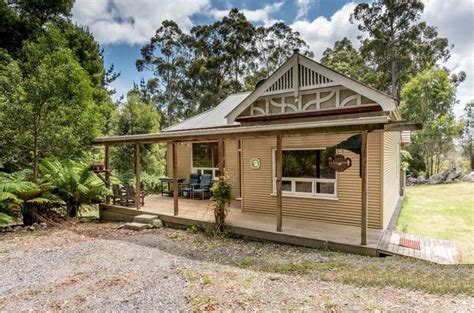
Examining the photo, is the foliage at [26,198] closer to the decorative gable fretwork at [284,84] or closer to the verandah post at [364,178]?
the decorative gable fretwork at [284,84]

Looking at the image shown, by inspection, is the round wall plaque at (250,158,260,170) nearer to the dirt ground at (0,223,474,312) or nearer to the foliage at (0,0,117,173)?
the dirt ground at (0,223,474,312)

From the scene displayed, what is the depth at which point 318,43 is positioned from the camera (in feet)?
105

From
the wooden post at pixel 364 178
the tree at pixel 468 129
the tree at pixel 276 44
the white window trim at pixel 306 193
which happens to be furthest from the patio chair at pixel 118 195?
the tree at pixel 468 129

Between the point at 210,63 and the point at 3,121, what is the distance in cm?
2068

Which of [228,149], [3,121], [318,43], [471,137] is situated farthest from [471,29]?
[3,121]

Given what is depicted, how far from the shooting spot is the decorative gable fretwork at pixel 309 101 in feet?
24.9

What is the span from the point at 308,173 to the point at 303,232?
1.82 m

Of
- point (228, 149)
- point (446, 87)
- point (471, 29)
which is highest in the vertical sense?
point (471, 29)

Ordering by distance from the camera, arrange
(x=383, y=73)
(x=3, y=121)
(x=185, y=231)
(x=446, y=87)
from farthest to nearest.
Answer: (x=383, y=73)
(x=446, y=87)
(x=3, y=121)
(x=185, y=231)

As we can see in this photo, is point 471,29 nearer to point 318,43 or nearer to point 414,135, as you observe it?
point 414,135

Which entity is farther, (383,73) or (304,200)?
(383,73)

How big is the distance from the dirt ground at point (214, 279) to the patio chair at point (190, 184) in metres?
4.84

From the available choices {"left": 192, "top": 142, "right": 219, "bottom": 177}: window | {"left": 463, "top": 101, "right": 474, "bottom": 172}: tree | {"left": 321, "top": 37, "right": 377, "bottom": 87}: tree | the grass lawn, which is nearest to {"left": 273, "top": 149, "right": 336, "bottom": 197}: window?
the grass lawn

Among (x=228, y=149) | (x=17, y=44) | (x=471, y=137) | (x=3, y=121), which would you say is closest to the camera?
(x=3, y=121)
